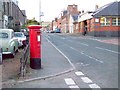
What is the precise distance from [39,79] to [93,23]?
177 feet

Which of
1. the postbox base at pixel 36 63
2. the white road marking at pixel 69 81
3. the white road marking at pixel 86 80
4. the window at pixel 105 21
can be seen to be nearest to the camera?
the white road marking at pixel 69 81

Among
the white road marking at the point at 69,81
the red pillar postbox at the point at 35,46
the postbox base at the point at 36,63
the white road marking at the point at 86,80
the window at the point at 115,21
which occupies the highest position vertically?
the window at the point at 115,21

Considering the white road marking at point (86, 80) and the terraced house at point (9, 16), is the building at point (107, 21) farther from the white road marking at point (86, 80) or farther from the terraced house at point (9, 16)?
the white road marking at point (86, 80)

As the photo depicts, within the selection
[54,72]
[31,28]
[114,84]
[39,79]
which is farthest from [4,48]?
[114,84]

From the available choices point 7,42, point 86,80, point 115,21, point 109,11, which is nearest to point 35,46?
point 86,80

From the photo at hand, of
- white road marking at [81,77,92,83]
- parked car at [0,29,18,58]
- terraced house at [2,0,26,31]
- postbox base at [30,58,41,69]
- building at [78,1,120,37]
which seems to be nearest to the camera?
white road marking at [81,77,92,83]

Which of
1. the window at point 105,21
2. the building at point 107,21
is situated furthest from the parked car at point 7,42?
the window at point 105,21

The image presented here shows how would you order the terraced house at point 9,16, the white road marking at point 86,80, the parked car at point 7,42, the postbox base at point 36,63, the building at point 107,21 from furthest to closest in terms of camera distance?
1. the building at point 107,21
2. the terraced house at point 9,16
3. the parked car at point 7,42
4. the postbox base at point 36,63
5. the white road marking at point 86,80

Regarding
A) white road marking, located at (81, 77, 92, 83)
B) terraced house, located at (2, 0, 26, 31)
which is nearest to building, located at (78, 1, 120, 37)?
terraced house, located at (2, 0, 26, 31)

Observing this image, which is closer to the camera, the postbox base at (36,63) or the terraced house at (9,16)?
the postbox base at (36,63)

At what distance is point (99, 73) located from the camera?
1266 centimetres

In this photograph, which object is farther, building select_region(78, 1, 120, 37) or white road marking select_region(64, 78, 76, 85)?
building select_region(78, 1, 120, 37)

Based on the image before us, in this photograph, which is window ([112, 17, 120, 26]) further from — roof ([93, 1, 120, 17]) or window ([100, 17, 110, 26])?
roof ([93, 1, 120, 17])

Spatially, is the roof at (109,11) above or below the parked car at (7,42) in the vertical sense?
above
